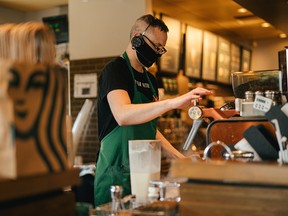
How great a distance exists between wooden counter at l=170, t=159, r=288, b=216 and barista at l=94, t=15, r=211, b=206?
70 centimetres

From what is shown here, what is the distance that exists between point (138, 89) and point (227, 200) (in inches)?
46.5

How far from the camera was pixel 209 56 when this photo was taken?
21.0 ft

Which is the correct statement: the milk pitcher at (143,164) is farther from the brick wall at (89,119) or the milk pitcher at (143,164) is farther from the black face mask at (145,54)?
the brick wall at (89,119)

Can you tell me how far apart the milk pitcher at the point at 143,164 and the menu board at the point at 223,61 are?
5.04 metres

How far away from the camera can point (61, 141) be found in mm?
1146

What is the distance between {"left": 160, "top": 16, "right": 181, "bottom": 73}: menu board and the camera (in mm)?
5230

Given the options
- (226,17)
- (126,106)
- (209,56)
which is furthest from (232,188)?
(209,56)

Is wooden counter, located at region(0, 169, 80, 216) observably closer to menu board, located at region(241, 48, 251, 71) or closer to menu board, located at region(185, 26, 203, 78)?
menu board, located at region(185, 26, 203, 78)

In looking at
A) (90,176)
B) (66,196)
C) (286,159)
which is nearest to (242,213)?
(286,159)

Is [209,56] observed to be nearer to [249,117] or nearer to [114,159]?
[114,159]

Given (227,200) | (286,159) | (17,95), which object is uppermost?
(17,95)

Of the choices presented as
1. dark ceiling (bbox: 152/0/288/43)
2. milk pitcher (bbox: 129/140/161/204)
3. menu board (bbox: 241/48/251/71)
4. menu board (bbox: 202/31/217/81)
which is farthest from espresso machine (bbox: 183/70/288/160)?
menu board (bbox: 241/48/251/71)

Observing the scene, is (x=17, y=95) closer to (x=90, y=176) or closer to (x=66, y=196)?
(x=66, y=196)

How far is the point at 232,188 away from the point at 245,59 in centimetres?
651
